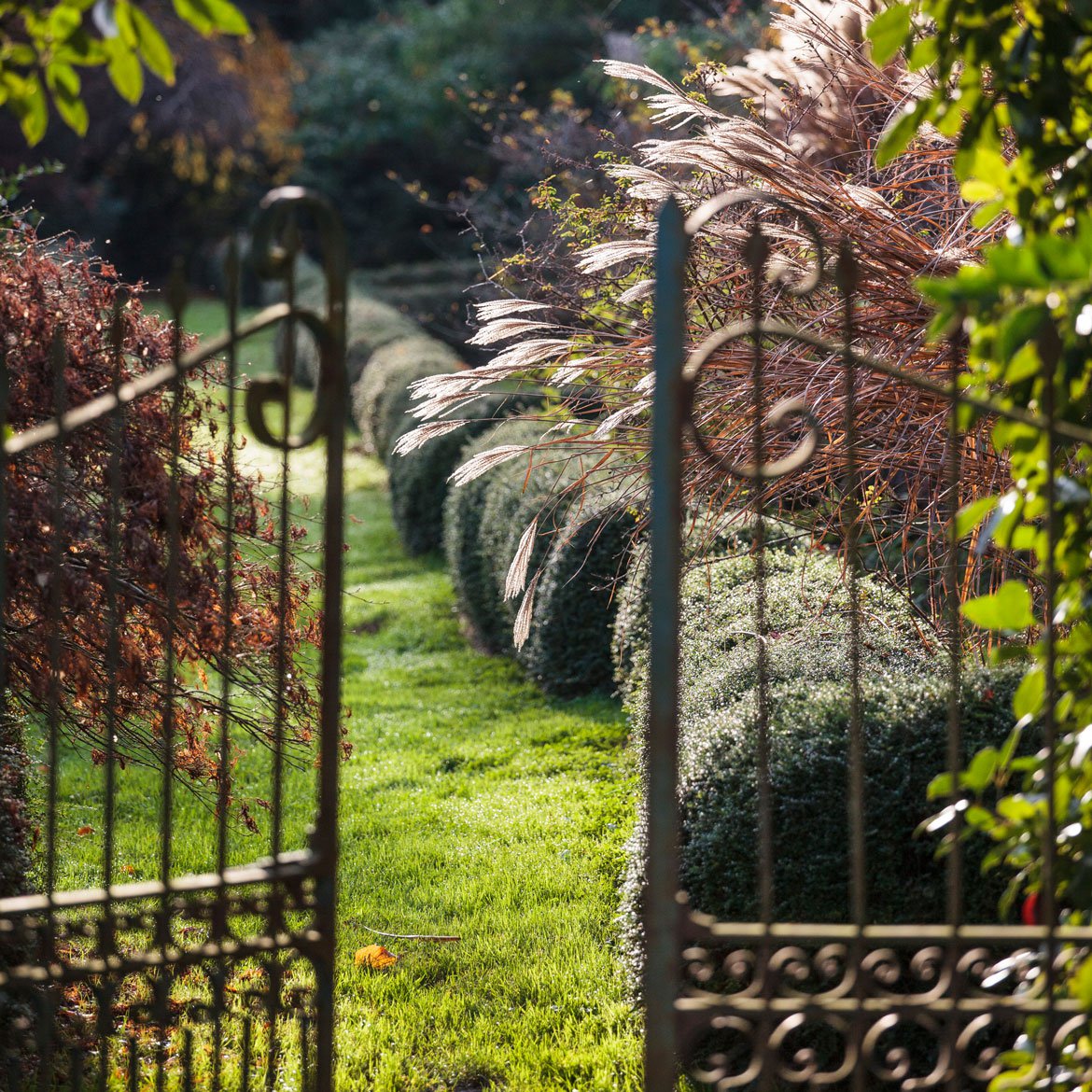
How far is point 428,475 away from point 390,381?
2425mm

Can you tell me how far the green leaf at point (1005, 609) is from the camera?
180cm

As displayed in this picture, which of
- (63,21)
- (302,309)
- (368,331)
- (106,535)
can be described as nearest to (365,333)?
(368,331)

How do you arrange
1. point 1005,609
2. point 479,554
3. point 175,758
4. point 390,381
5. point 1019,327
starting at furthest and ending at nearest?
1. point 390,381
2. point 479,554
3. point 175,758
4. point 1005,609
5. point 1019,327

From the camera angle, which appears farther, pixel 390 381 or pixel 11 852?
pixel 390 381

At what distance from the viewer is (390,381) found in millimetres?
11445

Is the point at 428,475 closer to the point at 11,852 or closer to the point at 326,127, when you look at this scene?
the point at 11,852

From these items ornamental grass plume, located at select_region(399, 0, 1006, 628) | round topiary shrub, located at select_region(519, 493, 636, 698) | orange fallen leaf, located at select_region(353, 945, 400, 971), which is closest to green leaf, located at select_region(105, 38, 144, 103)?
ornamental grass plume, located at select_region(399, 0, 1006, 628)

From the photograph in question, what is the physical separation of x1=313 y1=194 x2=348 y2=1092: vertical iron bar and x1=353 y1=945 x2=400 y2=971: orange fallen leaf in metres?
1.50

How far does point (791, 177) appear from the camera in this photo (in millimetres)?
3455

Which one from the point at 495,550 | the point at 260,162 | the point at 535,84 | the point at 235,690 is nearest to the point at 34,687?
the point at 235,690

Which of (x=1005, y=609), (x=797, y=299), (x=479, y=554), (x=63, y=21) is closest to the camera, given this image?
(x=1005, y=609)

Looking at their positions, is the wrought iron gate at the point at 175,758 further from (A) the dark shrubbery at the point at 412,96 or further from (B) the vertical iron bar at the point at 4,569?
(A) the dark shrubbery at the point at 412,96

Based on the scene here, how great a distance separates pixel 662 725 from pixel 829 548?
2910mm

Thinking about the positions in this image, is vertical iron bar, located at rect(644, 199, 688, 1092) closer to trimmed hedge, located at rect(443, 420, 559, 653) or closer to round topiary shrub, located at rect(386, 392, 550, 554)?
trimmed hedge, located at rect(443, 420, 559, 653)
